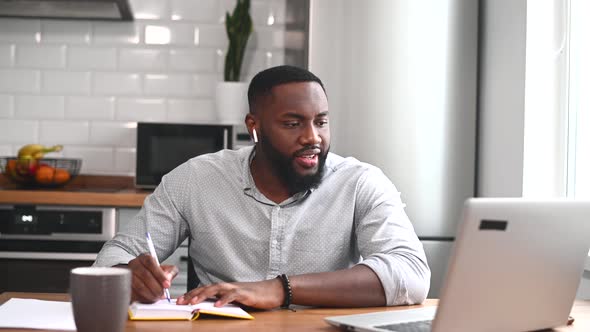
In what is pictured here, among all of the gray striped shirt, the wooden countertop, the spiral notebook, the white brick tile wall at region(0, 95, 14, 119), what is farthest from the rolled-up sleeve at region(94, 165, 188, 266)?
the white brick tile wall at region(0, 95, 14, 119)

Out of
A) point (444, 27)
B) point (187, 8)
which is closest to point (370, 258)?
point (444, 27)

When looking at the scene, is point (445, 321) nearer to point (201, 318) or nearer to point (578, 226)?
point (578, 226)

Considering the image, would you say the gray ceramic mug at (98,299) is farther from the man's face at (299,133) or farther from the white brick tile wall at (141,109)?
the white brick tile wall at (141,109)

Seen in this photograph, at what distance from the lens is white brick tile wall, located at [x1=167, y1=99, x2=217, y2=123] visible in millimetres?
3678

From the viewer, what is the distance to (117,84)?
144 inches

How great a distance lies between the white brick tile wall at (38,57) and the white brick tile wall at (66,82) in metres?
0.04

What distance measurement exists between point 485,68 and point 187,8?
1.34 m

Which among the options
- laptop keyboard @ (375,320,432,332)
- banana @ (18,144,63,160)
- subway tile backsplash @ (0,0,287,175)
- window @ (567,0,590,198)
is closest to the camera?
laptop keyboard @ (375,320,432,332)

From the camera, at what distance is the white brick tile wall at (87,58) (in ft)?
11.9

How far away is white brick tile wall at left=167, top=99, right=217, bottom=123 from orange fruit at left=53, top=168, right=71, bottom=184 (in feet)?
2.00

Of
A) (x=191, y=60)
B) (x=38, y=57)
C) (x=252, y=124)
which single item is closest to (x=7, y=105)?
(x=38, y=57)

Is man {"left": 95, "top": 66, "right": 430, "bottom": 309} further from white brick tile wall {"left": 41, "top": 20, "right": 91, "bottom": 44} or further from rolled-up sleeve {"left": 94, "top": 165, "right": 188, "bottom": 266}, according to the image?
white brick tile wall {"left": 41, "top": 20, "right": 91, "bottom": 44}

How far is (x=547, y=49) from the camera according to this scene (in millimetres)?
2879

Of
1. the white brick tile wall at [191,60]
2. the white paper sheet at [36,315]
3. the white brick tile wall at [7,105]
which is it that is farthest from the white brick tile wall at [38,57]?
the white paper sheet at [36,315]
